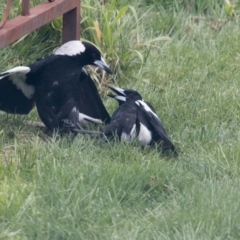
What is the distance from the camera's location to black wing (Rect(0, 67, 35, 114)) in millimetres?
4387

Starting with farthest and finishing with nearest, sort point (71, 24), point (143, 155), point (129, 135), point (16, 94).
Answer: point (71, 24) → point (16, 94) → point (129, 135) → point (143, 155)

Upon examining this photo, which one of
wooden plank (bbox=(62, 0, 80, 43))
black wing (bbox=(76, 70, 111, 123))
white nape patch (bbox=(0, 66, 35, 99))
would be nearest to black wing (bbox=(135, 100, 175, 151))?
black wing (bbox=(76, 70, 111, 123))

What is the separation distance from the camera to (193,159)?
395 centimetres

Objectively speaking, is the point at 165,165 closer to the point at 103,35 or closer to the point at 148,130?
the point at 148,130

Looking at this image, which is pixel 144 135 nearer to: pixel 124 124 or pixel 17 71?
pixel 124 124

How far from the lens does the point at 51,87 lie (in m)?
4.38

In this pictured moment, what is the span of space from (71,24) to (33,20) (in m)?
0.68

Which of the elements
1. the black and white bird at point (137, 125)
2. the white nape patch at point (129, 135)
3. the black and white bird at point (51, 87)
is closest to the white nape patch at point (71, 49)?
the black and white bird at point (51, 87)

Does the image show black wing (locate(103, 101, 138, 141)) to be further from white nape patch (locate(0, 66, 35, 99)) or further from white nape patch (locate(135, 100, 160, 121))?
white nape patch (locate(0, 66, 35, 99))

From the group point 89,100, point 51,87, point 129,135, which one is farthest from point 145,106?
point 51,87

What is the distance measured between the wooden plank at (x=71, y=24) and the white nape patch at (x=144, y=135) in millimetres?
940

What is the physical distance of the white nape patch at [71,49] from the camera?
450cm

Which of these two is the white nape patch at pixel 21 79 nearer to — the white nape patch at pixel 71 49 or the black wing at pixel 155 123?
the white nape patch at pixel 71 49

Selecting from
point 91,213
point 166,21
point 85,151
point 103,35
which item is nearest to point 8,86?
point 85,151
